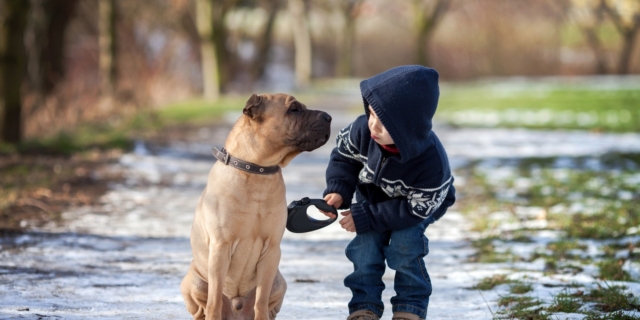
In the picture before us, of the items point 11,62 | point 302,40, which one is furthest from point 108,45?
point 302,40

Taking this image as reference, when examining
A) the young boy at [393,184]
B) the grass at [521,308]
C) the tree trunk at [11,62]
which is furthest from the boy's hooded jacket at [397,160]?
the tree trunk at [11,62]

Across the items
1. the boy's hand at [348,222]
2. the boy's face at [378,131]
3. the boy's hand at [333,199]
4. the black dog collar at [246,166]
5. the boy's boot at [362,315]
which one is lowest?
the boy's boot at [362,315]

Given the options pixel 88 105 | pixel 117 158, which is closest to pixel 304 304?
pixel 117 158

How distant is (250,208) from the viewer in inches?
141

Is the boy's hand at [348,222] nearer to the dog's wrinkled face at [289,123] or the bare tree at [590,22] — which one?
the dog's wrinkled face at [289,123]

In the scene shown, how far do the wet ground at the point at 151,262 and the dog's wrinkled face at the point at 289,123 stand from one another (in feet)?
3.53

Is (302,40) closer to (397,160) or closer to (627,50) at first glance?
(627,50)

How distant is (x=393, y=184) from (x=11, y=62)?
847 centimetres

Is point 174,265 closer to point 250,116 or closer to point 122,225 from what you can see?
point 122,225

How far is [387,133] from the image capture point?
12.7ft

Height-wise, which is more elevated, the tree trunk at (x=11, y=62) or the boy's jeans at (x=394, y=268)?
the tree trunk at (x=11, y=62)

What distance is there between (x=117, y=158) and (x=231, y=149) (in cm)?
719

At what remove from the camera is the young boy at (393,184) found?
3.83 m

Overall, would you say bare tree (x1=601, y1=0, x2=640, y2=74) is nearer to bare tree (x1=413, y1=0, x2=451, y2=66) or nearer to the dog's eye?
bare tree (x1=413, y1=0, x2=451, y2=66)
